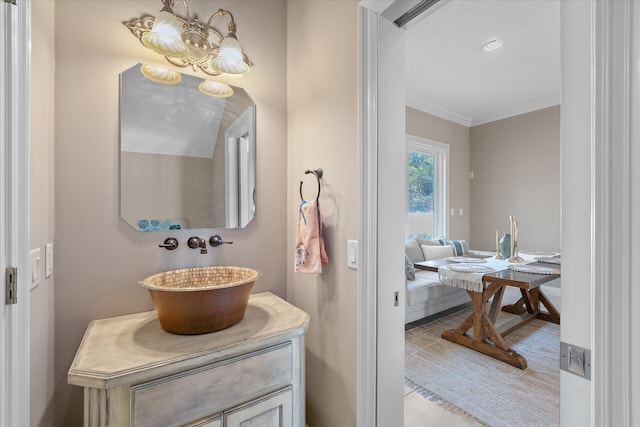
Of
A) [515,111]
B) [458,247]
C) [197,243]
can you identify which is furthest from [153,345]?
[515,111]

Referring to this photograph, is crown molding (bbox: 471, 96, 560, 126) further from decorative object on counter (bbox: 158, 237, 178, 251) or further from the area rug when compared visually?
decorative object on counter (bbox: 158, 237, 178, 251)

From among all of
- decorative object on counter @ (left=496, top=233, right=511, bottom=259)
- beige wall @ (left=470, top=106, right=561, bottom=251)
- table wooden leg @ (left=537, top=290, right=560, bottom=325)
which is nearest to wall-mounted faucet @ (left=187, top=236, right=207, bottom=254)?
decorative object on counter @ (left=496, top=233, right=511, bottom=259)

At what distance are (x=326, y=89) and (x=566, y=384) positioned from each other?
1.39 meters

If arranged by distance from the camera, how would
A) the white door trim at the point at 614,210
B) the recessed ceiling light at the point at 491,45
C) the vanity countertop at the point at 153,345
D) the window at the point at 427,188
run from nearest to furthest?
the white door trim at the point at 614,210 → the vanity countertop at the point at 153,345 → the recessed ceiling light at the point at 491,45 → the window at the point at 427,188

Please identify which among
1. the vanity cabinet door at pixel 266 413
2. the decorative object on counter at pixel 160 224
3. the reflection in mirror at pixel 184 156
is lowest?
the vanity cabinet door at pixel 266 413

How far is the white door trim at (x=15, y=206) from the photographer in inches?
29.9

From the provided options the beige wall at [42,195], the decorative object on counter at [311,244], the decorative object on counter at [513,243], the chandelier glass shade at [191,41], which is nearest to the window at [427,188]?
the decorative object on counter at [513,243]

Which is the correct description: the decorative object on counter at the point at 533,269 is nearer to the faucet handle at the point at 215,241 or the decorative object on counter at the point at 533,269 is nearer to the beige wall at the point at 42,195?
the faucet handle at the point at 215,241

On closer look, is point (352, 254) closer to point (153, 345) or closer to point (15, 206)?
point (153, 345)

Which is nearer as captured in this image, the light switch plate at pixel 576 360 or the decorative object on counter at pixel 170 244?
the light switch plate at pixel 576 360

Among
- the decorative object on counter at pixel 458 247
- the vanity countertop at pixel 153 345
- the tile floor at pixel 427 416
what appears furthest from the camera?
the decorative object on counter at pixel 458 247

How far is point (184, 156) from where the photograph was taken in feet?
4.92

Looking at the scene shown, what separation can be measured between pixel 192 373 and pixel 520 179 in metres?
5.25

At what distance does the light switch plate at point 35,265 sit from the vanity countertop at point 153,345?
0.27 metres
